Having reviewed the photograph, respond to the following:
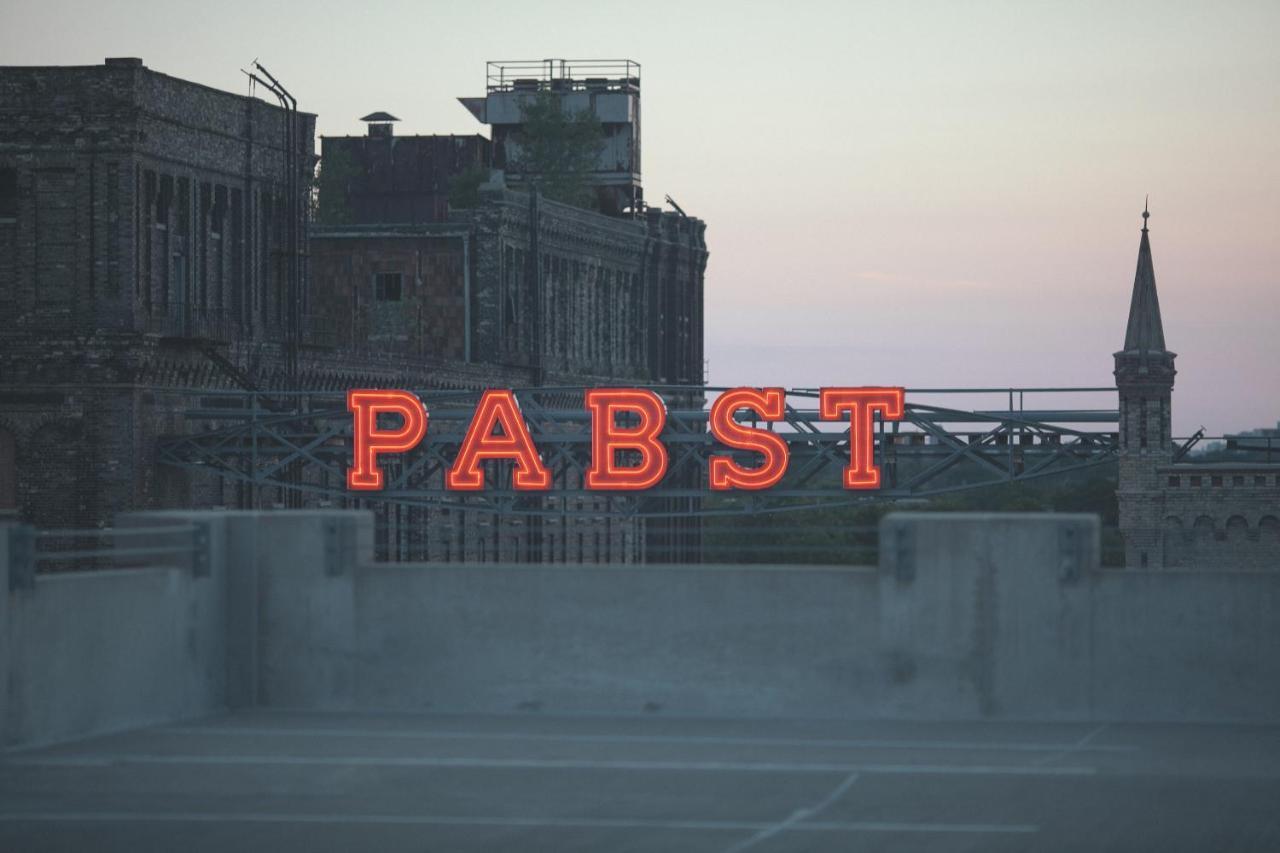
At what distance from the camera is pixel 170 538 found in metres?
19.4

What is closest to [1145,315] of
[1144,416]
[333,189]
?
[1144,416]

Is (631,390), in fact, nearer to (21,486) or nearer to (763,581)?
(21,486)

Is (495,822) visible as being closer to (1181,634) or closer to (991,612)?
(991,612)

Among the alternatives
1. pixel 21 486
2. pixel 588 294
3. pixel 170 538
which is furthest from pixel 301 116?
→ pixel 170 538

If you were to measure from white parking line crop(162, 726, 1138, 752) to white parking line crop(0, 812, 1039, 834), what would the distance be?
329 cm

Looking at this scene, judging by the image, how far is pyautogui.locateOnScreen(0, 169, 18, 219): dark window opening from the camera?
5284 centimetres

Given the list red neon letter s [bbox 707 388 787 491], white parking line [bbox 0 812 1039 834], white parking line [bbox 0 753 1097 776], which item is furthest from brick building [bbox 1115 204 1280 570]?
white parking line [bbox 0 812 1039 834]

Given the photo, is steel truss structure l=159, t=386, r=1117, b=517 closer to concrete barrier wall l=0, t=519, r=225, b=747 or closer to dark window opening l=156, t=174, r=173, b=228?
dark window opening l=156, t=174, r=173, b=228

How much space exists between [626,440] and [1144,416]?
1848 inches

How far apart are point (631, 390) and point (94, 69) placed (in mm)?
15380

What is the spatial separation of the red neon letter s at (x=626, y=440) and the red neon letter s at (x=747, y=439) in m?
1.36

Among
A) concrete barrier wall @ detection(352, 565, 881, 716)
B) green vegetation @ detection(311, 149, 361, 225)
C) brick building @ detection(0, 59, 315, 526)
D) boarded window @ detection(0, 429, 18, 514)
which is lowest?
concrete barrier wall @ detection(352, 565, 881, 716)

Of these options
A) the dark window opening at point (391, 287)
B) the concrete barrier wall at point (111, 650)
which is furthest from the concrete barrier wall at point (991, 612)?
the dark window opening at point (391, 287)

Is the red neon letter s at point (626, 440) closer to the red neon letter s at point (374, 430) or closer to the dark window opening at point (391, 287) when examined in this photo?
the red neon letter s at point (374, 430)
